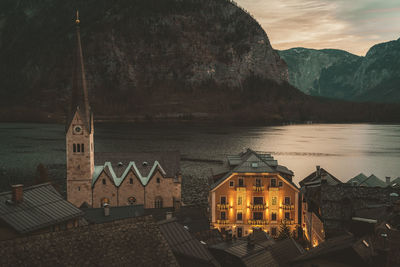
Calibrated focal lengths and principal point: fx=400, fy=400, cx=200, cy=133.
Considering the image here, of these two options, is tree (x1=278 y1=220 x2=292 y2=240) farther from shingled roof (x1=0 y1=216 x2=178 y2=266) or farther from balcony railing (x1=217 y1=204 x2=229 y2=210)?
shingled roof (x1=0 y1=216 x2=178 y2=266)

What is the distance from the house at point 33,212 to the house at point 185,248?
6.87 metres

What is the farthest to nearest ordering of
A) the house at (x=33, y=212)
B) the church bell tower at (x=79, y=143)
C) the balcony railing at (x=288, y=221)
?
1. the church bell tower at (x=79, y=143)
2. the balcony railing at (x=288, y=221)
3. the house at (x=33, y=212)

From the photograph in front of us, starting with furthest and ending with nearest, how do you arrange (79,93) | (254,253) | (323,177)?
(79,93) → (323,177) → (254,253)

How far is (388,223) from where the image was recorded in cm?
3422

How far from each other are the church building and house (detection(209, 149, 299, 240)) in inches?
383

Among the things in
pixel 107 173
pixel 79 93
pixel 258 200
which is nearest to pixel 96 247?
pixel 258 200

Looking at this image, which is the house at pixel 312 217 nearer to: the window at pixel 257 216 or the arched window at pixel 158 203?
the window at pixel 257 216

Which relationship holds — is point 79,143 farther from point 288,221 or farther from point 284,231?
point 284,231

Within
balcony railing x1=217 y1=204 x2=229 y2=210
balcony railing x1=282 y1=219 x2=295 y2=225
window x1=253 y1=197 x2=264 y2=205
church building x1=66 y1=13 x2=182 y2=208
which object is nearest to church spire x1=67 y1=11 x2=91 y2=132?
church building x1=66 y1=13 x2=182 y2=208

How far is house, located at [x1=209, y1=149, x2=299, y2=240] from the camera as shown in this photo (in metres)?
54.5

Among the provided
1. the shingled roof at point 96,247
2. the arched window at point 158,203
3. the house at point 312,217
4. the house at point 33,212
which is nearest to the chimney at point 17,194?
the house at point 33,212

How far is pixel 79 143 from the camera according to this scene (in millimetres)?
64750

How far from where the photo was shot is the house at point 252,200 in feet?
179

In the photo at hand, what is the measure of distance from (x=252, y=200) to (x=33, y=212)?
3360 centimetres
